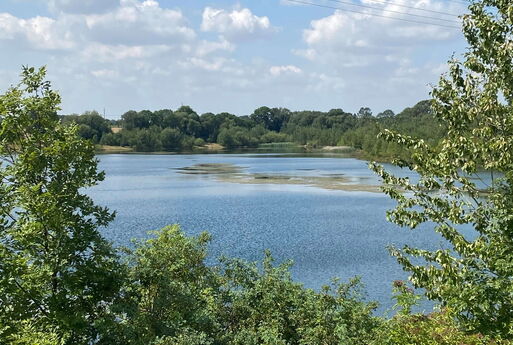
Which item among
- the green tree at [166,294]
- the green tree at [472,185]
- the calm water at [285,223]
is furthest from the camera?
the calm water at [285,223]

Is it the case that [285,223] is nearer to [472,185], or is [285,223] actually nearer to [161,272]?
[161,272]

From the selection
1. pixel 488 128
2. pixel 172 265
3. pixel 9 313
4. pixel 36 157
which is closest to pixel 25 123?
pixel 36 157

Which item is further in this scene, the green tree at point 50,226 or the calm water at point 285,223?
the calm water at point 285,223

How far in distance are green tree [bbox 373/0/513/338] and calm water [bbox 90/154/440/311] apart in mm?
11024

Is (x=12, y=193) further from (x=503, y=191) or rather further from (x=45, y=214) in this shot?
(x=503, y=191)

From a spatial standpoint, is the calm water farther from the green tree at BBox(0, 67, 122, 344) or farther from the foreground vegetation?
the green tree at BBox(0, 67, 122, 344)

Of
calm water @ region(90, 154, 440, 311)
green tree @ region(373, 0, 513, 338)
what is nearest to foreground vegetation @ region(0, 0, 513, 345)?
green tree @ region(373, 0, 513, 338)

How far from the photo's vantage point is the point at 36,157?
31.9ft

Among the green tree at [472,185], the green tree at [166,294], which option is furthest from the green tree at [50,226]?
the green tree at [472,185]

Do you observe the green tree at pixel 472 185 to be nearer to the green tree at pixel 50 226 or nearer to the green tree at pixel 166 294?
the green tree at pixel 166 294

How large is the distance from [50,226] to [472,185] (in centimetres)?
804

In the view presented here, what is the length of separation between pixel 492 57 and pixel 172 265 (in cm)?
848

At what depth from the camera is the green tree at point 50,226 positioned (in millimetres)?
9023

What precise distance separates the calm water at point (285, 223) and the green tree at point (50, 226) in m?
13.2
